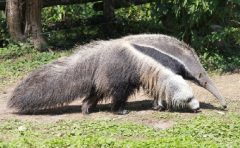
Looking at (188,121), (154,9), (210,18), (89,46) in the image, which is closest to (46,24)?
(154,9)

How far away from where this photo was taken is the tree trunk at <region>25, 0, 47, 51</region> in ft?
39.3

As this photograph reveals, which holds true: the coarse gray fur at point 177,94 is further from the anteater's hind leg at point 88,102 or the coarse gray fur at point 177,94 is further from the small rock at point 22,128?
the small rock at point 22,128

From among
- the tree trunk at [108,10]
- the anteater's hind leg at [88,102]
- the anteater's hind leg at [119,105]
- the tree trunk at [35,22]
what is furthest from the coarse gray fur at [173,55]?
the tree trunk at [108,10]

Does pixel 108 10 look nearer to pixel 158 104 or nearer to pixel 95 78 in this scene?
pixel 158 104

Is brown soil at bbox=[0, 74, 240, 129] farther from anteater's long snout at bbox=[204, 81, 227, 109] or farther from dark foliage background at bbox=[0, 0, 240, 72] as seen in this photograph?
dark foliage background at bbox=[0, 0, 240, 72]

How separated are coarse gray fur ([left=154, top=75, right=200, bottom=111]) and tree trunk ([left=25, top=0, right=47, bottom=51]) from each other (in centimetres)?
494

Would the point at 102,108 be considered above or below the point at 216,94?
below

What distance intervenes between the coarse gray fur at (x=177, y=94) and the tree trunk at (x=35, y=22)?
494 cm

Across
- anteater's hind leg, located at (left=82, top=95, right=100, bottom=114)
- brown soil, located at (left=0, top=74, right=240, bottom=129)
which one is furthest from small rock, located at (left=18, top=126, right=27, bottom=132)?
anteater's hind leg, located at (left=82, top=95, right=100, bottom=114)

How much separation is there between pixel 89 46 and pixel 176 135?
6.35 ft

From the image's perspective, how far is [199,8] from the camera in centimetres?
1074

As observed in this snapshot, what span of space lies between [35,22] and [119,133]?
19.4 ft

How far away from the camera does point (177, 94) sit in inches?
296

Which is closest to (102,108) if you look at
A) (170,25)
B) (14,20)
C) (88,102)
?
(88,102)
